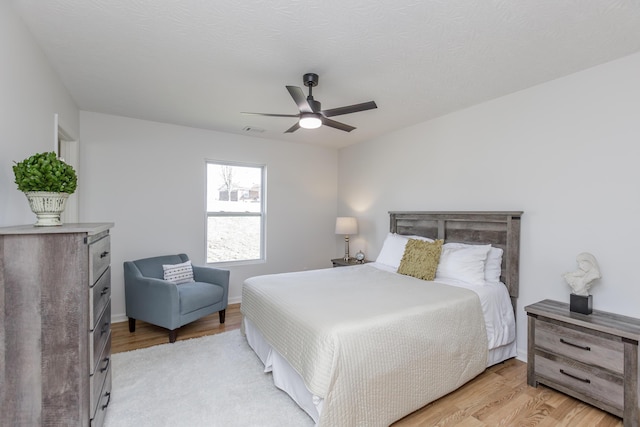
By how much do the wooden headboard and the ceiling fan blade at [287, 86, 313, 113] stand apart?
199 cm

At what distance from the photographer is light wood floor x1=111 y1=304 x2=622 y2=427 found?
197 cm

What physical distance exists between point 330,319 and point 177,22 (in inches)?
81.5

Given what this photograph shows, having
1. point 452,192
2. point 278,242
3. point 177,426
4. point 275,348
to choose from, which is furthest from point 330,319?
point 278,242

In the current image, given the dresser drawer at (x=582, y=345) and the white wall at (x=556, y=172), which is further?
the white wall at (x=556, y=172)

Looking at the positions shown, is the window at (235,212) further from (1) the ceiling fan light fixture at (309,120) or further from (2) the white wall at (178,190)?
(1) the ceiling fan light fixture at (309,120)

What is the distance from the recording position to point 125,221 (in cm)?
380

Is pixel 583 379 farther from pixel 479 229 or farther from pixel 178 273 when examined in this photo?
pixel 178 273

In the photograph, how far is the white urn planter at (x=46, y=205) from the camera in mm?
1476

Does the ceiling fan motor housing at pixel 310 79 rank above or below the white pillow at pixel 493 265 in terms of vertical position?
above

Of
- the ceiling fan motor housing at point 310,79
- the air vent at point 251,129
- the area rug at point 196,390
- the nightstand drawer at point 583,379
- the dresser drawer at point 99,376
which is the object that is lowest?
the area rug at point 196,390

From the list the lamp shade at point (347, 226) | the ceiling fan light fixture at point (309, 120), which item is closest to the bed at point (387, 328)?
the lamp shade at point (347, 226)

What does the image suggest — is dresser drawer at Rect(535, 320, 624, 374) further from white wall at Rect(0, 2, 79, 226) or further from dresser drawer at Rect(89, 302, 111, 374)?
white wall at Rect(0, 2, 79, 226)

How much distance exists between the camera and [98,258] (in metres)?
1.69

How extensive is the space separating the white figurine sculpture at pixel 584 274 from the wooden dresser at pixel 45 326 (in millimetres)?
3132
